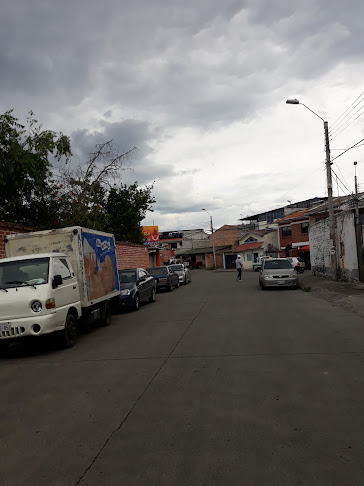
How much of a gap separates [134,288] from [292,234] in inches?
1774

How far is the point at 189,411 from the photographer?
449cm

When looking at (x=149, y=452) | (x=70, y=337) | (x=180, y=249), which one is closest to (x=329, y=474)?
(x=149, y=452)

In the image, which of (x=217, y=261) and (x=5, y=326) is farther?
(x=217, y=261)

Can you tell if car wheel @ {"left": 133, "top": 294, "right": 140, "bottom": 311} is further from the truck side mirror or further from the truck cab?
the truck side mirror

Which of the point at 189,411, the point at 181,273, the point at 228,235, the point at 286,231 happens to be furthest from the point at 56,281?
the point at 228,235

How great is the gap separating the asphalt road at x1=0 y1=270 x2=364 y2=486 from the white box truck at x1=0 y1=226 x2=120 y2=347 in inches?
26.2

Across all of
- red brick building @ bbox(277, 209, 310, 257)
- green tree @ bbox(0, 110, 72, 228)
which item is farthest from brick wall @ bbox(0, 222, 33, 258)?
red brick building @ bbox(277, 209, 310, 257)

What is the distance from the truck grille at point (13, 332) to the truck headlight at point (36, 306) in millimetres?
398

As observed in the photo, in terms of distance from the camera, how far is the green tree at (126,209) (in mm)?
29969

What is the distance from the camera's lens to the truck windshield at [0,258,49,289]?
821cm

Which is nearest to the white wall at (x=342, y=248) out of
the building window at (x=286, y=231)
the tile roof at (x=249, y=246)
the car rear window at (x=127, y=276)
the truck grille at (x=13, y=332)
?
the car rear window at (x=127, y=276)

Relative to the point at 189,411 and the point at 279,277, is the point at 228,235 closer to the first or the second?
the point at 279,277

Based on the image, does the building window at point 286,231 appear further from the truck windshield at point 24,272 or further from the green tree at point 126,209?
the truck windshield at point 24,272

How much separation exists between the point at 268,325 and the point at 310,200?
68529 mm
